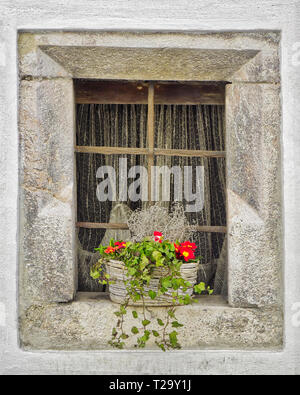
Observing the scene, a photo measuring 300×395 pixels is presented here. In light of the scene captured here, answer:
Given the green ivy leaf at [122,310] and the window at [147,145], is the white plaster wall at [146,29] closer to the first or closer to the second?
the green ivy leaf at [122,310]

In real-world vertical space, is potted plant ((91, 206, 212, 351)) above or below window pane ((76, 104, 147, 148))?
below

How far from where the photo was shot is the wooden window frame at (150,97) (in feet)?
9.42

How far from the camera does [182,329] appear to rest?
104 inches

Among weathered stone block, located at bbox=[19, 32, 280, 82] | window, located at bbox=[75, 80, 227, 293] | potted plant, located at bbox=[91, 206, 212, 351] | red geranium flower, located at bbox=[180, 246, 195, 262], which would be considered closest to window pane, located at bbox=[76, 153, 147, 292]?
window, located at bbox=[75, 80, 227, 293]

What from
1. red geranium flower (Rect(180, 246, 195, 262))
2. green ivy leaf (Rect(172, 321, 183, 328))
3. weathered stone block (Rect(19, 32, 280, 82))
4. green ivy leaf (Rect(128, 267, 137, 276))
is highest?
weathered stone block (Rect(19, 32, 280, 82))

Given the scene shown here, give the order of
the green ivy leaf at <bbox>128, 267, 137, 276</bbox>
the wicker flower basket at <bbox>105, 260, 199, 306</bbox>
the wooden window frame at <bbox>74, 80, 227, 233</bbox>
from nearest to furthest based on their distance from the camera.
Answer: the green ivy leaf at <bbox>128, 267, 137, 276</bbox>, the wicker flower basket at <bbox>105, 260, 199, 306</bbox>, the wooden window frame at <bbox>74, 80, 227, 233</bbox>

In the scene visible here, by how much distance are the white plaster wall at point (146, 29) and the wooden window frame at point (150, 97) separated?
42 centimetres

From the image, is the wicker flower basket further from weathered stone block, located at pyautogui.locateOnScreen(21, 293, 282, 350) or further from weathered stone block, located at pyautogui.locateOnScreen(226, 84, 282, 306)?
weathered stone block, located at pyautogui.locateOnScreen(226, 84, 282, 306)

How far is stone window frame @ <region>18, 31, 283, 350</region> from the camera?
2.63 m

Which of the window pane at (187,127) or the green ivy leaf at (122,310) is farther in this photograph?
the window pane at (187,127)

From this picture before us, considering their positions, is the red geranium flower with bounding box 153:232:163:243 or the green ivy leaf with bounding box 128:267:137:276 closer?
the green ivy leaf with bounding box 128:267:137:276

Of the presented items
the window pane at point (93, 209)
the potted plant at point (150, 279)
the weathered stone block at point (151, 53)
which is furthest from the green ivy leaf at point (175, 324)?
the weathered stone block at point (151, 53)

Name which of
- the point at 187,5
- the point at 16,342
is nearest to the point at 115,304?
the point at 16,342

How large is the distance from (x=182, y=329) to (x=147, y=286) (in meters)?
0.34
